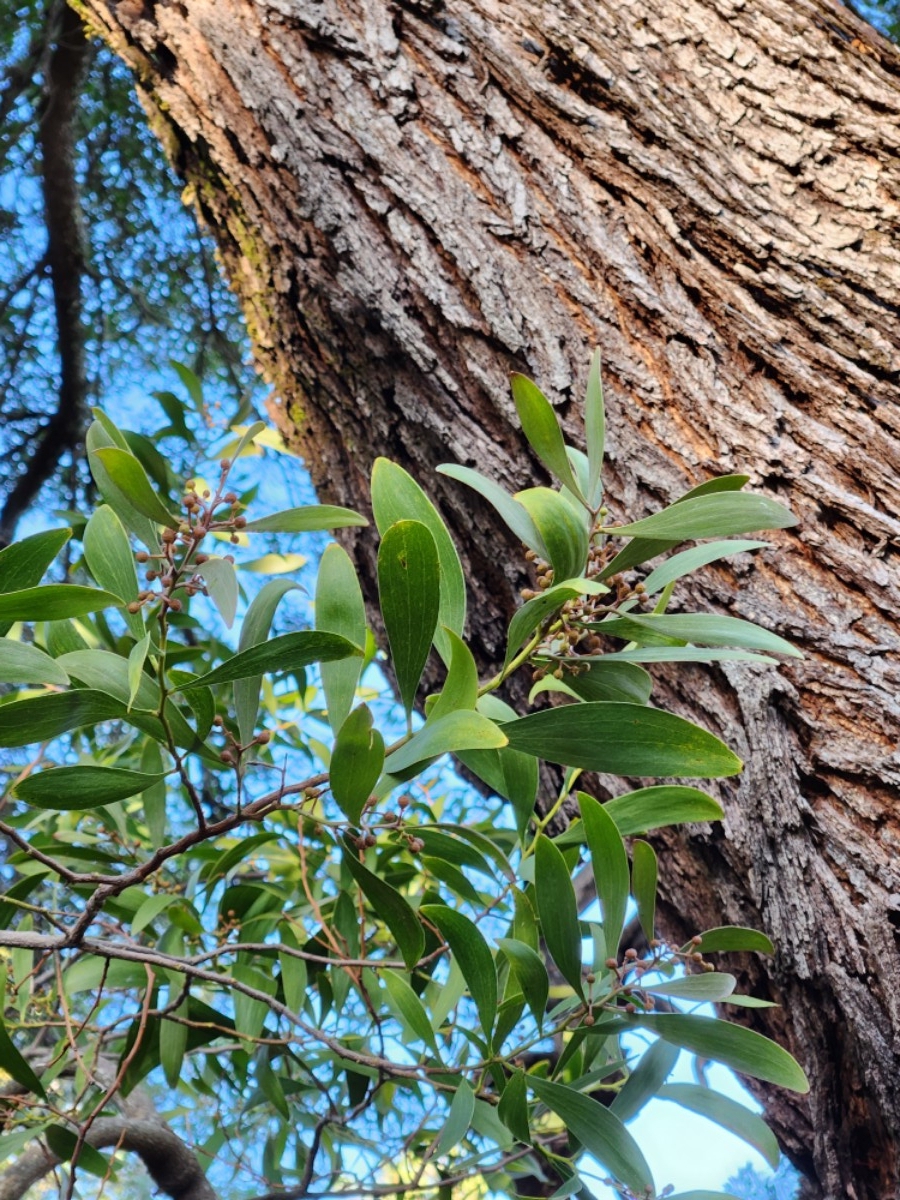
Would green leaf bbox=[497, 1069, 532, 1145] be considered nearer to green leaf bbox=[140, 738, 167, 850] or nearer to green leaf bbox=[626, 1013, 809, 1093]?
green leaf bbox=[626, 1013, 809, 1093]

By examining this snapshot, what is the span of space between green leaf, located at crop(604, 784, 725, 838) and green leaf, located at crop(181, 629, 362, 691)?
0.19 m

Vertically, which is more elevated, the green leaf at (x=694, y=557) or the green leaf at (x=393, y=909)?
the green leaf at (x=694, y=557)

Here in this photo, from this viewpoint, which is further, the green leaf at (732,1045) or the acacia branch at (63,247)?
the acacia branch at (63,247)

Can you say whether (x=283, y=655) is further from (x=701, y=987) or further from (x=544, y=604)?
(x=701, y=987)

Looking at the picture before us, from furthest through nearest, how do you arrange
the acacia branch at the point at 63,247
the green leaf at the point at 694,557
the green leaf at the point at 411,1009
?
the acacia branch at the point at 63,247 < the green leaf at the point at 411,1009 < the green leaf at the point at 694,557

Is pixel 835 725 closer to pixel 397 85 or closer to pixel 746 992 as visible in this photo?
pixel 746 992

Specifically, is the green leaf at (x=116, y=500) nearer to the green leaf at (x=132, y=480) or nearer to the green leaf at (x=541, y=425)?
the green leaf at (x=132, y=480)

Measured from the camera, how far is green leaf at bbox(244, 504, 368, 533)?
1.43ft

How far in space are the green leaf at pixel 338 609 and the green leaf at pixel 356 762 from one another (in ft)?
0.14

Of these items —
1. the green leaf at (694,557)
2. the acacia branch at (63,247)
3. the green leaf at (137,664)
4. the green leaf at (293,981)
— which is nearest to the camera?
the green leaf at (137,664)

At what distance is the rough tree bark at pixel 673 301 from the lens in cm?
62

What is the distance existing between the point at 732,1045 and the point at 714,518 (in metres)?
0.27

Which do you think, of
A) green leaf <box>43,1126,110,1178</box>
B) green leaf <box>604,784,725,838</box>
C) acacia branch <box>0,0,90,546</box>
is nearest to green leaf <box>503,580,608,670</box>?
green leaf <box>604,784,725,838</box>

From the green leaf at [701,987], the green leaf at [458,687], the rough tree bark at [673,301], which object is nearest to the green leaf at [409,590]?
the green leaf at [458,687]
